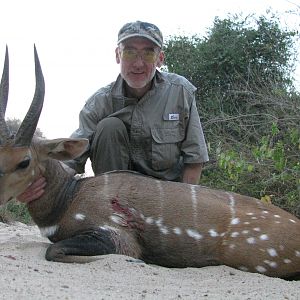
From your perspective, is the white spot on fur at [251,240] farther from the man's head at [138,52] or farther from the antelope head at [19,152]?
the man's head at [138,52]

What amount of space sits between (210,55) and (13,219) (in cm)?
646

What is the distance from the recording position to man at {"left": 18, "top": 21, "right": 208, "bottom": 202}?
4988 mm

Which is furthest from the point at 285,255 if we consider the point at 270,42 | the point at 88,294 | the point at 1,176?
the point at 270,42

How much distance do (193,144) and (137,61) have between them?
82 centimetres

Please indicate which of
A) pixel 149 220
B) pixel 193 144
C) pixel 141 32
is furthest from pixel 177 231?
pixel 141 32

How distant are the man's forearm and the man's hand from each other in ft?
4.78

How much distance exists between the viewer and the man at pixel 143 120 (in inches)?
196

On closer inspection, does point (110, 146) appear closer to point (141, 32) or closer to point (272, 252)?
point (141, 32)

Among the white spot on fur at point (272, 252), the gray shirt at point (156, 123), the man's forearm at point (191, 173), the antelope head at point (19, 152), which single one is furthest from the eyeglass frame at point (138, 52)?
the white spot on fur at point (272, 252)

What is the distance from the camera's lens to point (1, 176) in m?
Result: 3.88

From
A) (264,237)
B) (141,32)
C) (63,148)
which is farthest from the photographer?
(141,32)

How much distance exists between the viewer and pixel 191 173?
17.2 feet

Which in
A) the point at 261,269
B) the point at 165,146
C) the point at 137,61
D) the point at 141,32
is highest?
the point at 141,32

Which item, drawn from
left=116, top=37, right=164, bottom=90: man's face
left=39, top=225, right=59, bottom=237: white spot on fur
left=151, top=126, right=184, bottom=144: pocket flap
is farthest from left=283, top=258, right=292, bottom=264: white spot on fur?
left=116, top=37, right=164, bottom=90: man's face
